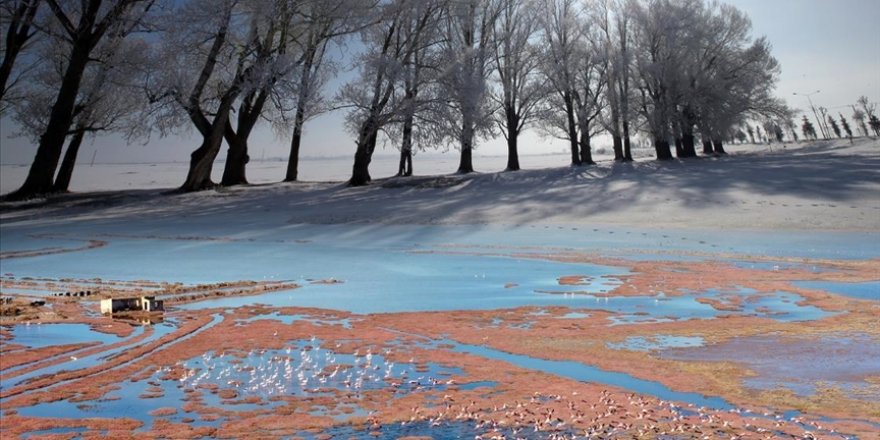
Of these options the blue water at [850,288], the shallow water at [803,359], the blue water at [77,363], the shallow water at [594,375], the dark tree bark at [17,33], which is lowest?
the blue water at [850,288]

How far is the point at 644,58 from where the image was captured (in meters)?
44.3

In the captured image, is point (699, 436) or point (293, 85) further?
point (293, 85)

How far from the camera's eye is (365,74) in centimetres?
3052

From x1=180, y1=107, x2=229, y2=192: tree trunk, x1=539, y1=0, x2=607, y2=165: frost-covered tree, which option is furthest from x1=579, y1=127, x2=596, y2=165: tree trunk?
x1=180, y1=107, x2=229, y2=192: tree trunk

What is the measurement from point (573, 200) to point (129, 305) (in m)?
16.6

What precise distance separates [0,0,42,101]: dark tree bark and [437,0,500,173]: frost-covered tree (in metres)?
16.2

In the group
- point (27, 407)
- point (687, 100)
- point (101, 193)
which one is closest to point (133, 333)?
point (27, 407)

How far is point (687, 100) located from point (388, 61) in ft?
68.4

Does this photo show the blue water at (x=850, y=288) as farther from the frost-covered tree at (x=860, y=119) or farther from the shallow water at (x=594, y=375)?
the frost-covered tree at (x=860, y=119)

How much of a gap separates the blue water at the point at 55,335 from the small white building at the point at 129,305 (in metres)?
0.69

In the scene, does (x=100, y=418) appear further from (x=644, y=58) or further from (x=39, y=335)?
(x=644, y=58)

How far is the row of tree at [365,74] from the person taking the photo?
27.9 meters

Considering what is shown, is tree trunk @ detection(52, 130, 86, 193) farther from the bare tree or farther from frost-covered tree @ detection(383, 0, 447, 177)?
the bare tree

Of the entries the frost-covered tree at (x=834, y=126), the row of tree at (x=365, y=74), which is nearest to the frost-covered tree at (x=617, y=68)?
the row of tree at (x=365, y=74)
